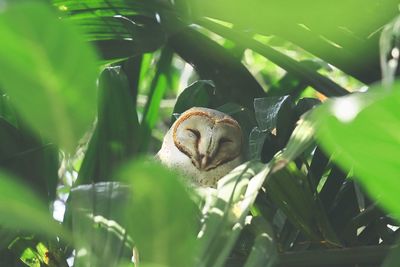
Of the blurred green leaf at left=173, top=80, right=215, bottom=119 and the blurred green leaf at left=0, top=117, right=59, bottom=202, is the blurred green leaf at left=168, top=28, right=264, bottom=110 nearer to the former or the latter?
the blurred green leaf at left=173, top=80, right=215, bottom=119

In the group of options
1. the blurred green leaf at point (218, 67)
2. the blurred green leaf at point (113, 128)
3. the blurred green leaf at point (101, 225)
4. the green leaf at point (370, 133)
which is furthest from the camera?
the blurred green leaf at point (218, 67)

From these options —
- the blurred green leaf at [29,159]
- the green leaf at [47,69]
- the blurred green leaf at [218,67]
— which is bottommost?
the blurred green leaf at [218,67]

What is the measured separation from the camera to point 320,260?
75 cm

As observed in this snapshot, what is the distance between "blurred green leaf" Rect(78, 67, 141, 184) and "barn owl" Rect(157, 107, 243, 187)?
0.22m

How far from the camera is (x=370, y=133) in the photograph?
0.39 m

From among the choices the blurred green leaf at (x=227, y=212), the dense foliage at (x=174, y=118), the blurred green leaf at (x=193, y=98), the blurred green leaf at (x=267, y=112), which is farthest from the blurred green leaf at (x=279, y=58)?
the blurred green leaf at (x=227, y=212)

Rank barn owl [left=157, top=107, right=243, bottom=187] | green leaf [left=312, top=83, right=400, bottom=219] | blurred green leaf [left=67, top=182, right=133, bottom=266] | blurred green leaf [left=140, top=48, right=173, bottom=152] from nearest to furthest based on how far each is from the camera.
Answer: green leaf [left=312, top=83, right=400, bottom=219]
blurred green leaf [left=67, top=182, right=133, bottom=266]
barn owl [left=157, top=107, right=243, bottom=187]
blurred green leaf [left=140, top=48, right=173, bottom=152]

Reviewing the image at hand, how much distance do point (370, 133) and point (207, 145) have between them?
2.43 feet

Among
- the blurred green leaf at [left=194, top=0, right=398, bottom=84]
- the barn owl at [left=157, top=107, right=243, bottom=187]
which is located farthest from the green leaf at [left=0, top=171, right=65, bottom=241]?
the barn owl at [left=157, top=107, right=243, bottom=187]

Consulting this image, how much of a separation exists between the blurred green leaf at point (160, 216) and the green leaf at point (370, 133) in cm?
9

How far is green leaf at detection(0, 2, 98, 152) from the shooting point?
389 millimetres

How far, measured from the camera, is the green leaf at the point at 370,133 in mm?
376

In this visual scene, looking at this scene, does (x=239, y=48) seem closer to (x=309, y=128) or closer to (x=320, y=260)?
(x=320, y=260)

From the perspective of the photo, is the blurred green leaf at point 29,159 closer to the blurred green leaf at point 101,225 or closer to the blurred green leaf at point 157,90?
the blurred green leaf at point 101,225
